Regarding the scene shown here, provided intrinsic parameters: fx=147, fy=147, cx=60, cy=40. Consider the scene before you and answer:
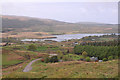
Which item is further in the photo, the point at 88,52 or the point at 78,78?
the point at 88,52

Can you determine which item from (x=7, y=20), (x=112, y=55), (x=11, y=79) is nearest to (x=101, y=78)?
(x=11, y=79)

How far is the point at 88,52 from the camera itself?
117 feet

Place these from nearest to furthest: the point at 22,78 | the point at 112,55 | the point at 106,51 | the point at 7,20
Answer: the point at 22,78 < the point at 112,55 < the point at 106,51 < the point at 7,20

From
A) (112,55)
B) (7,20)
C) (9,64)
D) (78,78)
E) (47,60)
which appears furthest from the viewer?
(7,20)

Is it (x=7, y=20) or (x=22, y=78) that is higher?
(x=7, y=20)

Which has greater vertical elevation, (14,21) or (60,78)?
(14,21)

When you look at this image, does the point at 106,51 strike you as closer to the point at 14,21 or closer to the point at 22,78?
the point at 22,78

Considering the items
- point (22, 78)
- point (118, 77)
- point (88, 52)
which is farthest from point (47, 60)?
point (118, 77)

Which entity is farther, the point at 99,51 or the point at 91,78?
the point at 99,51

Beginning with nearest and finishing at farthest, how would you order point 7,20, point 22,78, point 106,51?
point 22,78, point 106,51, point 7,20

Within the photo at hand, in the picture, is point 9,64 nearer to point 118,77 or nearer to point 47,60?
point 47,60

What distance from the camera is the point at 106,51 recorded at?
105ft

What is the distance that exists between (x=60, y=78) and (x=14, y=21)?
641 feet

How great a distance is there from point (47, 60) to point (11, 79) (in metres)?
16.2
